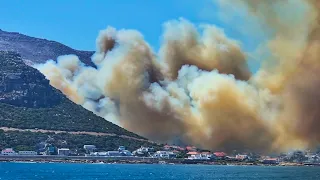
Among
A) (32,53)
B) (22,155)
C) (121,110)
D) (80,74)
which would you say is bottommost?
(22,155)

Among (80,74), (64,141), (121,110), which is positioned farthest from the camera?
(80,74)

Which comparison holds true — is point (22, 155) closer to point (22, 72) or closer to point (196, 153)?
point (22, 72)

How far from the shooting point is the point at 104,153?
12644 centimetres

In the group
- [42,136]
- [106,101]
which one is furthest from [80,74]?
[42,136]

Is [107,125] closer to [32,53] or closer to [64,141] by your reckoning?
[64,141]

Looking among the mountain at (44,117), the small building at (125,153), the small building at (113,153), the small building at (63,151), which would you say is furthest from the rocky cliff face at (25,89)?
the small building at (125,153)

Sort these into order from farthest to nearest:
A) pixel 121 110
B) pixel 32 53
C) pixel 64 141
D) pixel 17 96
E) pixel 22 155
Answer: pixel 32 53 → pixel 121 110 → pixel 17 96 → pixel 64 141 → pixel 22 155

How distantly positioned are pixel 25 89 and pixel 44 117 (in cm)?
739

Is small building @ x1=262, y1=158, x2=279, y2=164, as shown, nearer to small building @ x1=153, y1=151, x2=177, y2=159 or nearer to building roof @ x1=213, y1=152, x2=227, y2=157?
building roof @ x1=213, y1=152, x2=227, y2=157

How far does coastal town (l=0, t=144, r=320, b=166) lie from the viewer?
118500 mm

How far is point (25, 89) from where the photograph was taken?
13325 cm

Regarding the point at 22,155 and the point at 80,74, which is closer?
the point at 22,155

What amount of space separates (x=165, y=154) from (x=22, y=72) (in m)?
35.2

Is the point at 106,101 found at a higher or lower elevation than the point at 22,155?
higher
